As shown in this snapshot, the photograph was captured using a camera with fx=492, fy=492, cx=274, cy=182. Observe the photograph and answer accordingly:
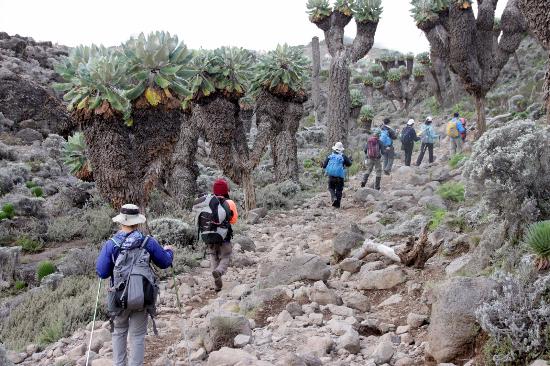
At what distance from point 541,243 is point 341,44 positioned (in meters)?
16.4

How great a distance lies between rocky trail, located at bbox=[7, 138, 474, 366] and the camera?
5000mm

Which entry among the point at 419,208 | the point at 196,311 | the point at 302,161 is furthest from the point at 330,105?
the point at 196,311

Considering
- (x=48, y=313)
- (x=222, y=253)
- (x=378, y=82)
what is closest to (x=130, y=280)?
(x=222, y=253)

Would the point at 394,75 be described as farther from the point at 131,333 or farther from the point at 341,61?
the point at 131,333

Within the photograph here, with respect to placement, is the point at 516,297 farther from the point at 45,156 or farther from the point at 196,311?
the point at 45,156

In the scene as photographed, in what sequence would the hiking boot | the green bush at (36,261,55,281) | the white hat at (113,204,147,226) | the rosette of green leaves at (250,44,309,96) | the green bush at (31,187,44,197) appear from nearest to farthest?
the white hat at (113,204,147,226) → the hiking boot → the green bush at (36,261,55,281) → the rosette of green leaves at (250,44,309,96) → the green bush at (31,187,44,197)

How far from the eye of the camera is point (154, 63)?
10.6 metres

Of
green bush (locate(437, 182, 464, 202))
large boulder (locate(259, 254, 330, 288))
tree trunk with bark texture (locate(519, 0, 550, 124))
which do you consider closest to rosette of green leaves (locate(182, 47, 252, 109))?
green bush (locate(437, 182, 464, 202))

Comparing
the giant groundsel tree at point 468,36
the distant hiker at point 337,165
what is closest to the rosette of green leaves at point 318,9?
the giant groundsel tree at point 468,36

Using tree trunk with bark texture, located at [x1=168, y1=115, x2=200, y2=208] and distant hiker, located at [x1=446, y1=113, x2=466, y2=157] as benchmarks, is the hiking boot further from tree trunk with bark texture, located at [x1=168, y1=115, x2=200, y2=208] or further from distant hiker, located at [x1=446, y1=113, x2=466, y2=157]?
distant hiker, located at [x1=446, y1=113, x2=466, y2=157]

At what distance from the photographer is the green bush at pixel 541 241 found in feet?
13.9

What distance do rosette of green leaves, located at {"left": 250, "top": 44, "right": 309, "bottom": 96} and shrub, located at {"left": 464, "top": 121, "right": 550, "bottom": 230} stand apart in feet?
35.1

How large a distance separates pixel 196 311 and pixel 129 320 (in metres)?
2.60

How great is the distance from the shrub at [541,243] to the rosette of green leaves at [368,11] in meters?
15.6
